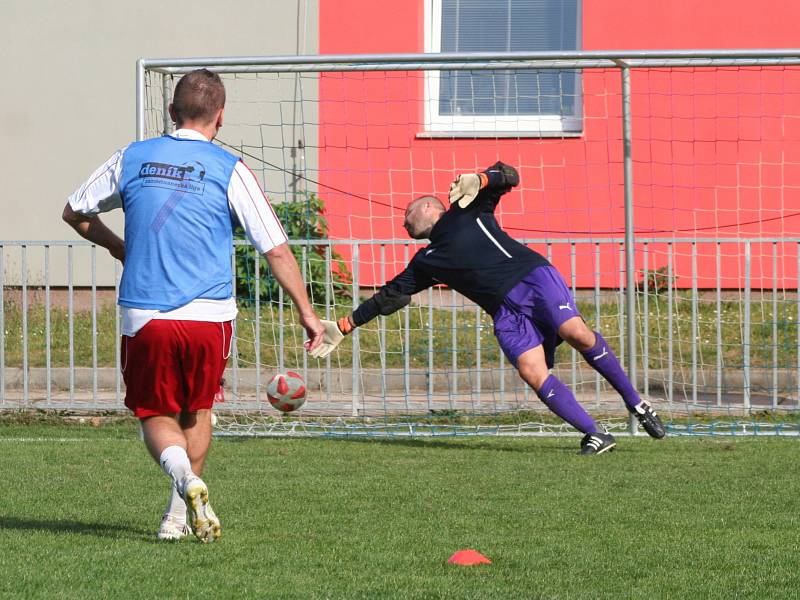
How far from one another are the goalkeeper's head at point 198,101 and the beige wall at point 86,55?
10.0 m

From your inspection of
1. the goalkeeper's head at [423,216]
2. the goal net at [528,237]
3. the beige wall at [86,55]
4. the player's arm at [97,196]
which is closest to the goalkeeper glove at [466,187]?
the goalkeeper's head at [423,216]

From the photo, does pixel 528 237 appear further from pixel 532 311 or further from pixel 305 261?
pixel 532 311

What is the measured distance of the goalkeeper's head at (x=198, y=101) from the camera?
551cm

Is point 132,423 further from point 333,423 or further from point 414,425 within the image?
point 414,425

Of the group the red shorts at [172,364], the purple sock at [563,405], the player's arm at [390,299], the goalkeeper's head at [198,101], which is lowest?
the purple sock at [563,405]

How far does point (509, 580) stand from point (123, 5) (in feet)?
39.3

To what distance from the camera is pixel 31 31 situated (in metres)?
15.5

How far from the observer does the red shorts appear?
17.6ft

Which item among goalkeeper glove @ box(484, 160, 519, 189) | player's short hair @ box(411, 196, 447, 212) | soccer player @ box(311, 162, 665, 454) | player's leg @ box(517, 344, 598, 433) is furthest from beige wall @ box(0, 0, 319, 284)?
player's leg @ box(517, 344, 598, 433)

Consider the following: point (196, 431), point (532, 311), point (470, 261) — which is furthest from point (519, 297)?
point (196, 431)

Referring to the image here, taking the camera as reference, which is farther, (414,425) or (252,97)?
(252,97)

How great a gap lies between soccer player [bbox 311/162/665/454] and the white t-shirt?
307 centimetres

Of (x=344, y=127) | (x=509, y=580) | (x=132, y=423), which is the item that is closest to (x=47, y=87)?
(x=344, y=127)

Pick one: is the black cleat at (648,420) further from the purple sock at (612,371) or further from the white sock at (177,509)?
the white sock at (177,509)
